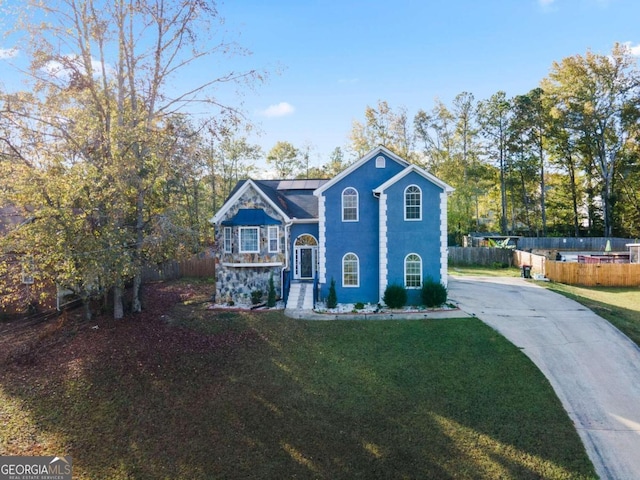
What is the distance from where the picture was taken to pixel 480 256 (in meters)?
31.2

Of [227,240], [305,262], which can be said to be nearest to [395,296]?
[305,262]

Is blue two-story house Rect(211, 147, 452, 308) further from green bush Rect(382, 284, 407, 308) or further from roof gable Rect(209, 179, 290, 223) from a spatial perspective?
green bush Rect(382, 284, 407, 308)

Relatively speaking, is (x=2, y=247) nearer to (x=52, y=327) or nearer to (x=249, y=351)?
(x=52, y=327)

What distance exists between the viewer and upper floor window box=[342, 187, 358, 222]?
1666 centimetres

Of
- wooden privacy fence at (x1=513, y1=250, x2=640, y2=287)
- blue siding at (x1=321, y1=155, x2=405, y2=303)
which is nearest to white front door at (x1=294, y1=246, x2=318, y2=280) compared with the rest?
blue siding at (x1=321, y1=155, x2=405, y2=303)

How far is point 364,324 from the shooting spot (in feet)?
46.3

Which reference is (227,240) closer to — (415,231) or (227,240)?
(227,240)

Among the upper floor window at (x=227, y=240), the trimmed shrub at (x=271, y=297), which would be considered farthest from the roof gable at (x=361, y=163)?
the trimmed shrub at (x=271, y=297)

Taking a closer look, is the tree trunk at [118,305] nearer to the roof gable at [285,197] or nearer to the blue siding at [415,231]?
the roof gable at [285,197]

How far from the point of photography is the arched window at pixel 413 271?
16.2 metres

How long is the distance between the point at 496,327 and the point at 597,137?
1311 inches

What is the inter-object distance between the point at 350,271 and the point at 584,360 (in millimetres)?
9102

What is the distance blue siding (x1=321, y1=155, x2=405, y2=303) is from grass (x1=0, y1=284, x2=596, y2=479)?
3264mm

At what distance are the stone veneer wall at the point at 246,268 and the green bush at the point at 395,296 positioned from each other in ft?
17.1
